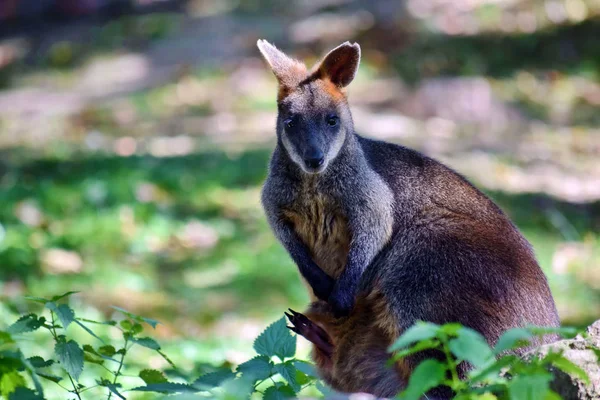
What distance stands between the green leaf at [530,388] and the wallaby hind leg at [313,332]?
1.90m

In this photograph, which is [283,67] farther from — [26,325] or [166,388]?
[166,388]

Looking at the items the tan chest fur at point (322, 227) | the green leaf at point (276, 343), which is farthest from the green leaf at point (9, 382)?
the tan chest fur at point (322, 227)

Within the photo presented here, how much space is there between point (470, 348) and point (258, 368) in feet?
2.54

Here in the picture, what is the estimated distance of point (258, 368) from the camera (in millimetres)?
2430

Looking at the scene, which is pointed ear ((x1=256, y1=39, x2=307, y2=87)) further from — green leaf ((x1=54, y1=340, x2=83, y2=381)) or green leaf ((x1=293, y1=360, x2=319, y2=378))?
green leaf ((x1=54, y1=340, x2=83, y2=381))

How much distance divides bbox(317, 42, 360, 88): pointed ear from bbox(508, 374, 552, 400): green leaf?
7.77 feet

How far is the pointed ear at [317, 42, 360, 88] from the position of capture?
394cm

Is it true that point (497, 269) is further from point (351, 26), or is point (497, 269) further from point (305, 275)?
point (351, 26)

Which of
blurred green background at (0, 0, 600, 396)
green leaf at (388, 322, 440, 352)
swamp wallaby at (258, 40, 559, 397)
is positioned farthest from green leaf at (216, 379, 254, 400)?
blurred green background at (0, 0, 600, 396)

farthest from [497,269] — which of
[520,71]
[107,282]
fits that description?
[520,71]

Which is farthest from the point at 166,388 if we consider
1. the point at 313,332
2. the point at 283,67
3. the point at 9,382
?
the point at 283,67

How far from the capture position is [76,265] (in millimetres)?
6395

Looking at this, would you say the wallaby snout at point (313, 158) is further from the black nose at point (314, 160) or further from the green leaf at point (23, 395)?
the green leaf at point (23, 395)

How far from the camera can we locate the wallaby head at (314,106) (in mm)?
3771
